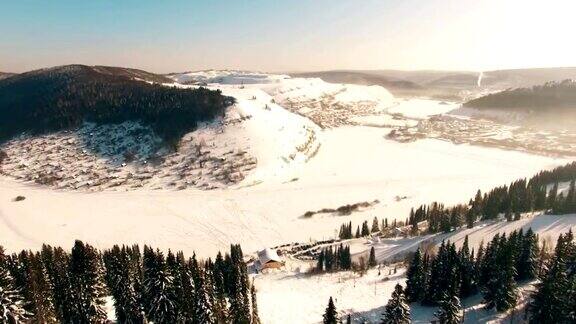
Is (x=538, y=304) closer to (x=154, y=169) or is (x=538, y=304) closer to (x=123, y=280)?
(x=123, y=280)

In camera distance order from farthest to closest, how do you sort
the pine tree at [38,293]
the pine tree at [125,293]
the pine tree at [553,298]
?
the pine tree at [125,293], the pine tree at [553,298], the pine tree at [38,293]

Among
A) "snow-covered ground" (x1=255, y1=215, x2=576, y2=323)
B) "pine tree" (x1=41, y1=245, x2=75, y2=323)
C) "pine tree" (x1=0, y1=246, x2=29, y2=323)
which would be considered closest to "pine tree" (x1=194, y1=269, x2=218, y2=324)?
"pine tree" (x1=41, y1=245, x2=75, y2=323)

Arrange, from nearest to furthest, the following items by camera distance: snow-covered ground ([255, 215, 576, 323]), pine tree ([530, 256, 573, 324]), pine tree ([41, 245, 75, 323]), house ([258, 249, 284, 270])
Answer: pine tree ([530, 256, 573, 324])
pine tree ([41, 245, 75, 323])
snow-covered ground ([255, 215, 576, 323])
house ([258, 249, 284, 270])

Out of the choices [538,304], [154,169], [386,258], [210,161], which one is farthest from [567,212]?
[154,169]

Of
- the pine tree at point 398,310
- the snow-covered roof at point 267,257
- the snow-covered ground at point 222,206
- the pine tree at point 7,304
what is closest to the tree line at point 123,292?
the pine tree at point 7,304

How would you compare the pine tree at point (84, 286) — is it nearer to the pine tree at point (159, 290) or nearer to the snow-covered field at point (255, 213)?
the pine tree at point (159, 290)

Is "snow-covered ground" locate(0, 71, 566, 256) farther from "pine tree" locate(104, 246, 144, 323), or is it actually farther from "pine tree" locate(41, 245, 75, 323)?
"pine tree" locate(104, 246, 144, 323)
